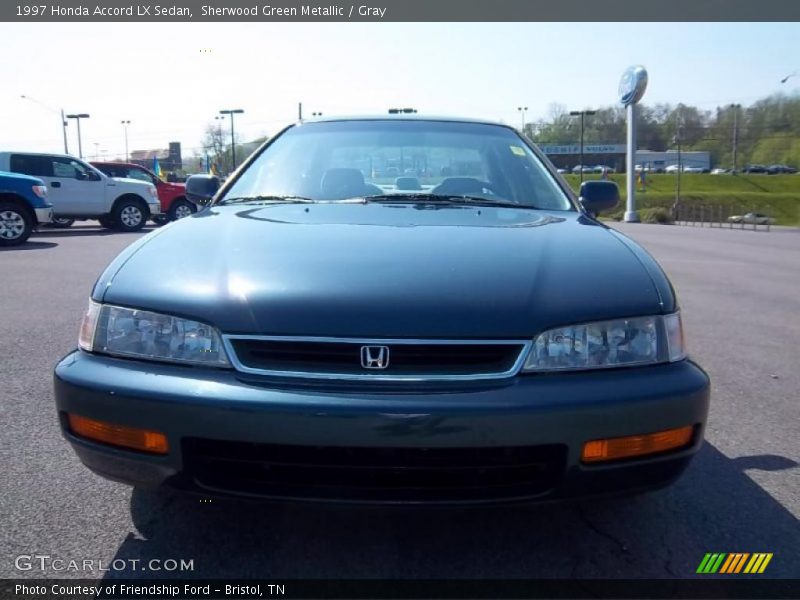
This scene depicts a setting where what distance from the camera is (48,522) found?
234cm

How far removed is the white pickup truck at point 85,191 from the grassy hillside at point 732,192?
146 feet

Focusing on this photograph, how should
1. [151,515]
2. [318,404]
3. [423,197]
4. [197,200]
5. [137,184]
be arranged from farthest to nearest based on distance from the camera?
[137,184] → [197,200] → [423,197] → [151,515] → [318,404]

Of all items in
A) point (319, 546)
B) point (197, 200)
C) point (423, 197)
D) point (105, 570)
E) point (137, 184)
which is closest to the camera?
point (105, 570)

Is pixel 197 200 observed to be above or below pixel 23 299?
above

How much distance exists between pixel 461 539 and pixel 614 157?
3699 inches

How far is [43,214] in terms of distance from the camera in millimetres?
12539

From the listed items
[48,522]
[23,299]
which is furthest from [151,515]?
[23,299]

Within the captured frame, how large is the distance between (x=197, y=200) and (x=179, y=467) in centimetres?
235

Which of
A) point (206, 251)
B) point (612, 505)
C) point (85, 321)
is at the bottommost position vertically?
point (612, 505)

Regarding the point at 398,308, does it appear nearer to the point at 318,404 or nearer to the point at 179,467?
the point at 318,404

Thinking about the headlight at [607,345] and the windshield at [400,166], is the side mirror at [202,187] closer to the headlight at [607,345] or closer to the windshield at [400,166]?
the windshield at [400,166]

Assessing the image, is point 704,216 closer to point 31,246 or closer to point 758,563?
point 31,246

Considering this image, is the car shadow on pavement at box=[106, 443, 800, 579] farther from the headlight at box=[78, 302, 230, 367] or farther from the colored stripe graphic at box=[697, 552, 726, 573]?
the headlight at box=[78, 302, 230, 367]

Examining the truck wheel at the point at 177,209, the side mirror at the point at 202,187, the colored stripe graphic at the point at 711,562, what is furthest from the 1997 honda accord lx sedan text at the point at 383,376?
the truck wheel at the point at 177,209
